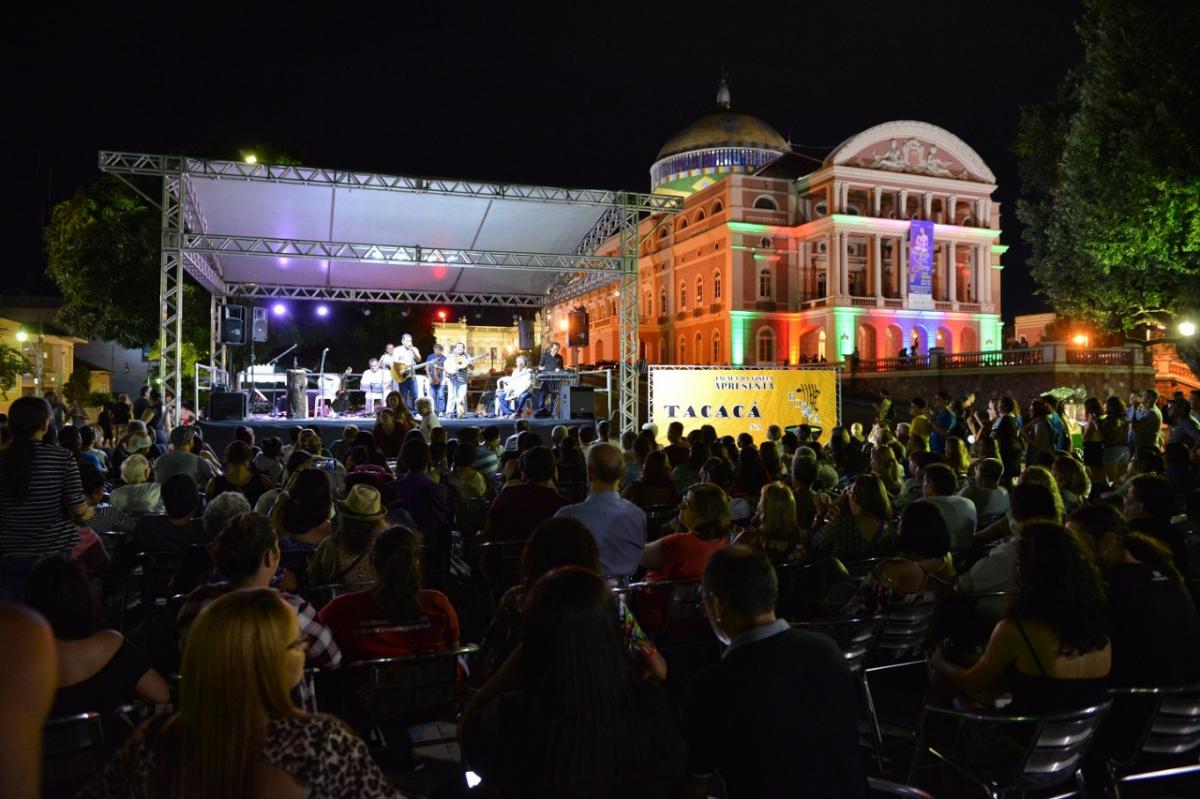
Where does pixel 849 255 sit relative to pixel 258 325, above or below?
above

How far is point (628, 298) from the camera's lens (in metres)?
17.8

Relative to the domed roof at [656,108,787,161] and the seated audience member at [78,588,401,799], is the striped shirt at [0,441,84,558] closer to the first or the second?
the seated audience member at [78,588,401,799]

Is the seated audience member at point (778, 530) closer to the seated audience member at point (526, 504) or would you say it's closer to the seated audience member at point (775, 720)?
the seated audience member at point (526, 504)

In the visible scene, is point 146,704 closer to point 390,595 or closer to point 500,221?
point 390,595

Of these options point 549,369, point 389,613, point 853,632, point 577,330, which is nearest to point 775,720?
point 853,632

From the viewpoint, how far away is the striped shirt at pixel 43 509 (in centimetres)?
461

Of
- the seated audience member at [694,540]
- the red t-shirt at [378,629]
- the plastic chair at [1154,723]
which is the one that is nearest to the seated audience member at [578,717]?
the red t-shirt at [378,629]

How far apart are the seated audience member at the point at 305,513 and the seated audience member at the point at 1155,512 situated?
14.5 feet

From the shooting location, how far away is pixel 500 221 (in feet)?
60.5

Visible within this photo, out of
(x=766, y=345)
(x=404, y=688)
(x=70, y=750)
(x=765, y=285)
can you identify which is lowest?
(x=404, y=688)

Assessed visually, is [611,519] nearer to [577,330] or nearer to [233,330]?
[233,330]

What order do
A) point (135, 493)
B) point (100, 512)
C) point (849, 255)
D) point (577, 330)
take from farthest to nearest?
1. point (849, 255)
2. point (577, 330)
3. point (135, 493)
4. point (100, 512)

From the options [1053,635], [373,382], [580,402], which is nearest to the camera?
[1053,635]

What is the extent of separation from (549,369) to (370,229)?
5.07m
